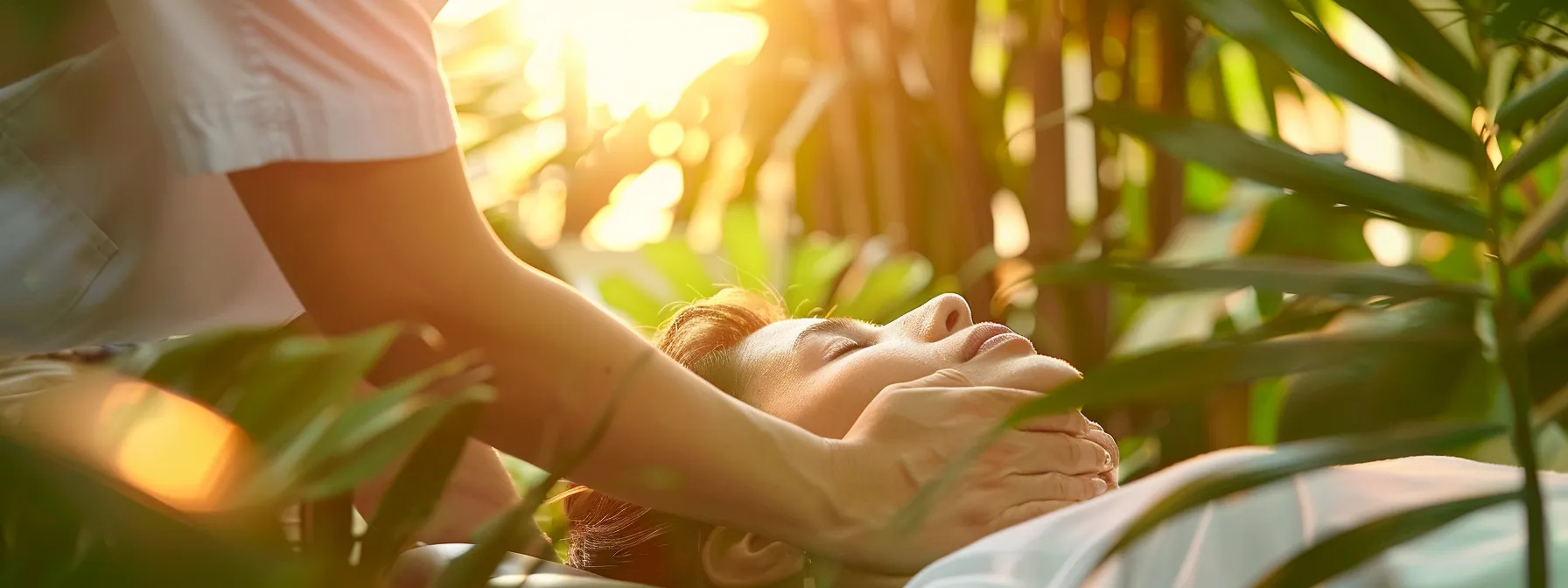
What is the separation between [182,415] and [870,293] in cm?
143

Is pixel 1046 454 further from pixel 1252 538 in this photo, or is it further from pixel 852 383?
pixel 1252 538

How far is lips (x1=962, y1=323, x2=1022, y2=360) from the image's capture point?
1.11m

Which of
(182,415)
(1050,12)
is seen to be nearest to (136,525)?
(182,415)

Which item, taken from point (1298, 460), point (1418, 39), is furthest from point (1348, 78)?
point (1298, 460)

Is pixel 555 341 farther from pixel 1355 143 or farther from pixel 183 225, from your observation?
pixel 1355 143

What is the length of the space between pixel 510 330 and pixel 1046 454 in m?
0.48

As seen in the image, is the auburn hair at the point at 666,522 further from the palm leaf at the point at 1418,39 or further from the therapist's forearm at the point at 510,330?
the palm leaf at the point at 1418,39

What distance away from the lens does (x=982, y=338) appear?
1116mm

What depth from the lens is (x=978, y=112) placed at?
202 centimetres

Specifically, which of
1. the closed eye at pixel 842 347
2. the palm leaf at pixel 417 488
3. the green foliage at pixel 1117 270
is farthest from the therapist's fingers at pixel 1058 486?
the palm leaf at pixel 417 488

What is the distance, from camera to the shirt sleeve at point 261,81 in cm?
59

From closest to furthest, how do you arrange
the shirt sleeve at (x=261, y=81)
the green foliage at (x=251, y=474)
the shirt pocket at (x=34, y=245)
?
the green foliage at (x=251, y=474) < the shirt sleeve at (x=261, y=81) < the shirt pocket at (x=34, y=245)

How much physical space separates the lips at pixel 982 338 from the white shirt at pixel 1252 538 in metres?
0.34

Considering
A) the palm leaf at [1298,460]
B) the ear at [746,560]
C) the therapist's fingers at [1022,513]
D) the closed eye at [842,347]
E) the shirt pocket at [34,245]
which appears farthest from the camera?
the closed eye at [842,347]
